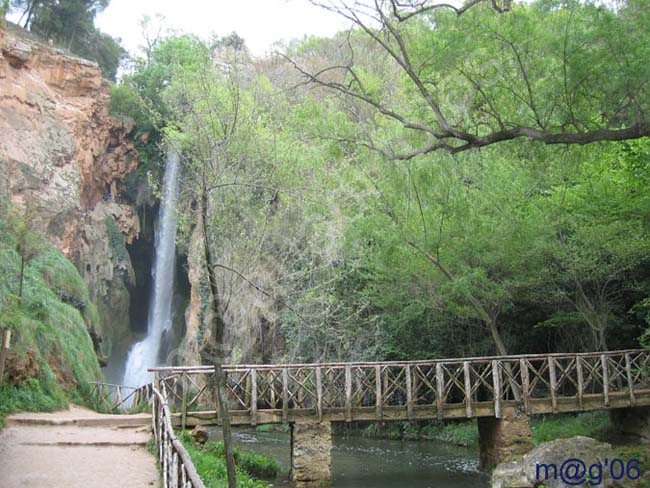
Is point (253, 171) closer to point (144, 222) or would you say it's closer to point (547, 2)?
point (547, 2)

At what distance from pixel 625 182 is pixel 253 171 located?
32.2 feet

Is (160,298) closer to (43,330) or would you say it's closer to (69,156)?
(69,156)

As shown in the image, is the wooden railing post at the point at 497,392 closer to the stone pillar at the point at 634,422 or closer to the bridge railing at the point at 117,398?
the stone pillar at the point at 634,422

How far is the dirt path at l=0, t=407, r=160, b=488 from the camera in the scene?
802 centimetres

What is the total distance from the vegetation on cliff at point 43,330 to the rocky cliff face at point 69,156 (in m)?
2.60

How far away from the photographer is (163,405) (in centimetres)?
892

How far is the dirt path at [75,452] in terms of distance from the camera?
8.02 meters

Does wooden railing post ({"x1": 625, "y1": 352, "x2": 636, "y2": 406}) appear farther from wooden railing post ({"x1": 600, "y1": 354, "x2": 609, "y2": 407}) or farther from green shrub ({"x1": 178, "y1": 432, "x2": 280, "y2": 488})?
green shrub ({"x1": 178, "y1": 432, "x2": 280, "y2": 488})

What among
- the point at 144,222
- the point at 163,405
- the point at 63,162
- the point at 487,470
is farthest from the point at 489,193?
the point at 144,222

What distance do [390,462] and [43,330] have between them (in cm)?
944

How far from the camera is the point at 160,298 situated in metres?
30.6

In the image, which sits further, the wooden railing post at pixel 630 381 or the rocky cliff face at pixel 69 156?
the rocky cliff face at pixel 69 156

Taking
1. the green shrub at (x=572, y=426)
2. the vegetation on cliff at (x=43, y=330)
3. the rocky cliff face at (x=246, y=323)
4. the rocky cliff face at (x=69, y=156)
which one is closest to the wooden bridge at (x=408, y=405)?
the green shrub at (x=572, y=426)

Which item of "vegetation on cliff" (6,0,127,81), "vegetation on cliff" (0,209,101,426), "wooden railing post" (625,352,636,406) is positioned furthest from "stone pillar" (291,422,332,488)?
"vegetation on cliff" (6,0,127,81)
